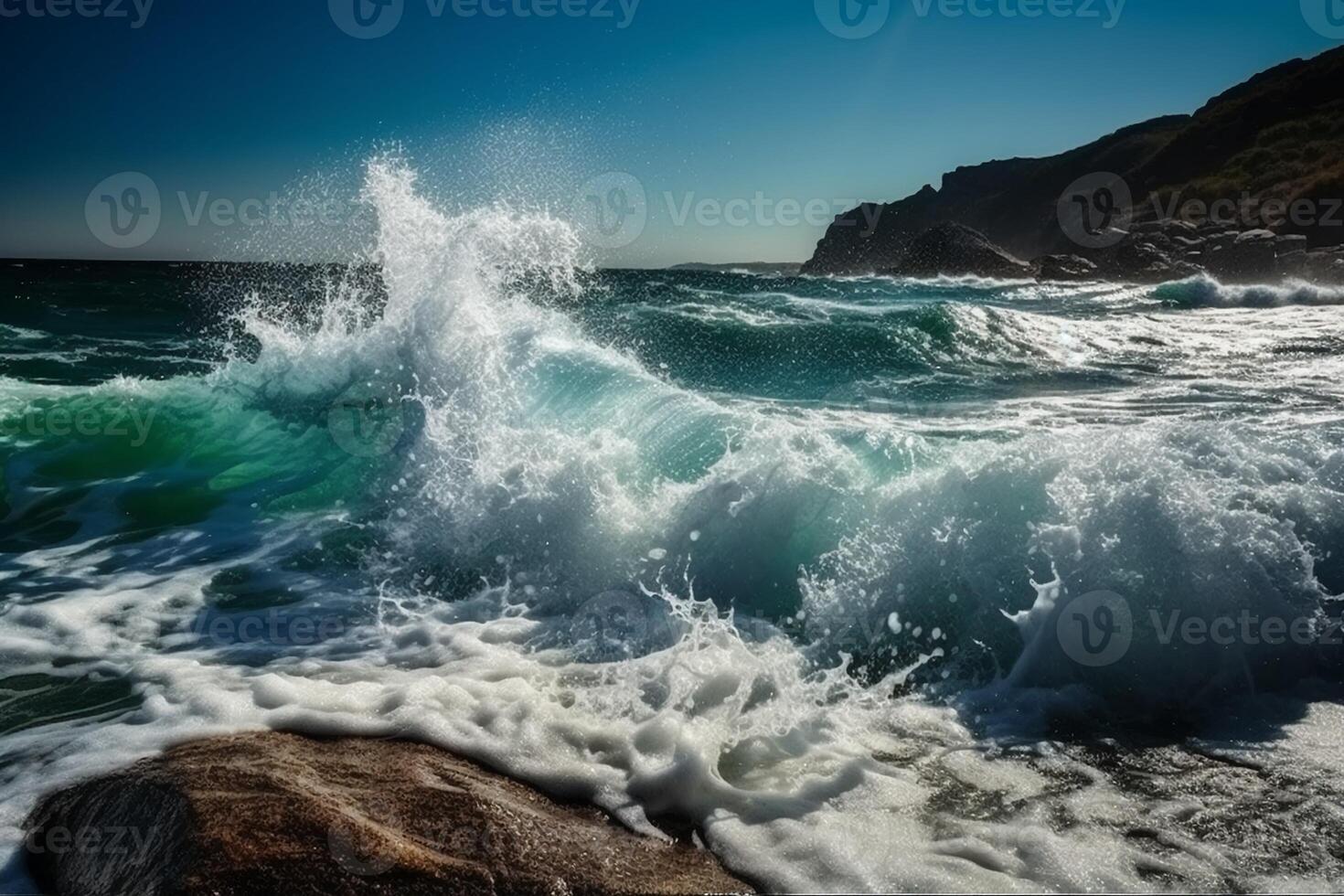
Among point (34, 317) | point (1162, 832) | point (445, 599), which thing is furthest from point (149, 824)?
point (34, 317)

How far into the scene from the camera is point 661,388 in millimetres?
8367

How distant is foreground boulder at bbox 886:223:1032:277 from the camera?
5294cm

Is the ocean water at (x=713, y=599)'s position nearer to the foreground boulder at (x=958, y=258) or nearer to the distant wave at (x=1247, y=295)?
the distant wave at (x=1247, y=295)

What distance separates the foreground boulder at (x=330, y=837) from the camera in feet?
7.97

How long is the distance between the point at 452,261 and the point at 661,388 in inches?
114

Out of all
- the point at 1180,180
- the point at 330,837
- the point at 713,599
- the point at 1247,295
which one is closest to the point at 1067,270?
the point at 1247,295

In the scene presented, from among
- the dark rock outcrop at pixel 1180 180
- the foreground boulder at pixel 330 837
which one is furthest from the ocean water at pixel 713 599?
the dark rock outcrop at pixel 1180 180

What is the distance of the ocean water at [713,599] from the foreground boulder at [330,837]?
7.8 inches

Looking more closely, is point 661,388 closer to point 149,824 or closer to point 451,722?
point 451,722

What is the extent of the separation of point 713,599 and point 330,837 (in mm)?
2867

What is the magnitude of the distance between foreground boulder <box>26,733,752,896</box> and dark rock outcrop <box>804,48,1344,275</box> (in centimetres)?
4219

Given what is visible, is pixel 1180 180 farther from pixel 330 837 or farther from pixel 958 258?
pixel 330 837

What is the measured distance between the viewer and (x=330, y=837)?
8.32ft

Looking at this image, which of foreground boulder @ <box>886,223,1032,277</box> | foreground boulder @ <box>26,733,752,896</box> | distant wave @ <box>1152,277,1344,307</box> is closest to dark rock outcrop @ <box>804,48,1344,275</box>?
foreground boulder @ <box>886,223,1032,277</box>
